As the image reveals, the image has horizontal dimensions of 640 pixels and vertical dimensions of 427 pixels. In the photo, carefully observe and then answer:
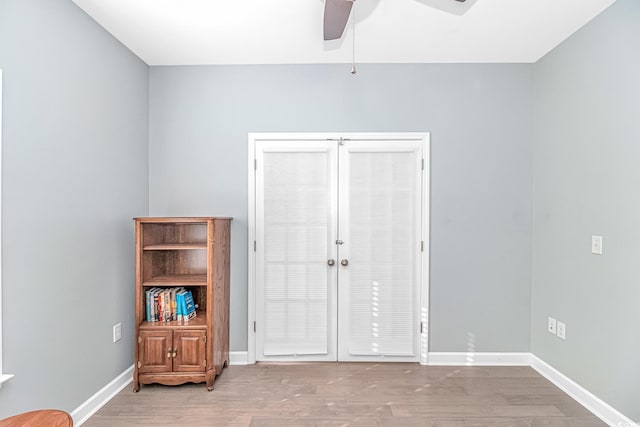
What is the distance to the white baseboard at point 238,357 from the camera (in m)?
3.31

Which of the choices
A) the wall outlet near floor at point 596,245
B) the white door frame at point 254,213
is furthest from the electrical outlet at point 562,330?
the white door frame at point 254,213

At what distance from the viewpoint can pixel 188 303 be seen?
301 centimetres

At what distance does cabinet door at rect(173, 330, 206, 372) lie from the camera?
2.83m

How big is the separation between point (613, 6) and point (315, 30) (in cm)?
186

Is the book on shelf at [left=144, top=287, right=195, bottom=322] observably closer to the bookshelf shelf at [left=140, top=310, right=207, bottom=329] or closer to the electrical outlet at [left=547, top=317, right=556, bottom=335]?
the bookshelf shelf at [left=140, top=310, right=207, bottom=329]

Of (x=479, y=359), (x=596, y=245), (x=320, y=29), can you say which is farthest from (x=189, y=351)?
(x=596, y=245)

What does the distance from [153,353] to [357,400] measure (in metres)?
1.50

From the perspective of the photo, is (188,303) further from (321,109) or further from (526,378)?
(526,378)

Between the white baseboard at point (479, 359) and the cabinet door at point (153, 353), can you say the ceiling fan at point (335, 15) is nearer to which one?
the cabinet door at point (153, 353)

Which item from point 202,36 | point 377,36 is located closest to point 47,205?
point 202,36

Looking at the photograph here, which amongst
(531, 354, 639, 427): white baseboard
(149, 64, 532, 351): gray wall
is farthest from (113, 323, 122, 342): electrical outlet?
(531, 354, 639, 427): white baseboard

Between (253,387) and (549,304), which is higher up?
(549,304)

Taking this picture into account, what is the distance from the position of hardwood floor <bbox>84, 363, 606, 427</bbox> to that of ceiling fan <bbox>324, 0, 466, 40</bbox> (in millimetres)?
2370

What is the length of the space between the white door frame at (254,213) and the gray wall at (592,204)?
896 mm
